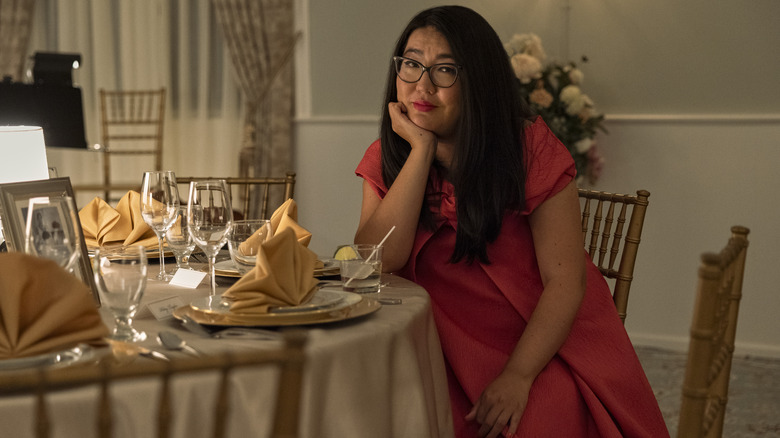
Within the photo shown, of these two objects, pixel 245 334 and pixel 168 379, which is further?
pixel 245 334

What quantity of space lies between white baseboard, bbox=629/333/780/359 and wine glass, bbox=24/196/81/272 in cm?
344

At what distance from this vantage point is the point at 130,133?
568cm

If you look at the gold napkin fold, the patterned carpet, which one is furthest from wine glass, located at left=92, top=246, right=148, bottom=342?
the patterned carpet

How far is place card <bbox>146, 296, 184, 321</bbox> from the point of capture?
1.32m

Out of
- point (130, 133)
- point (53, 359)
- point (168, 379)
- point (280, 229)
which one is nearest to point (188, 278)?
point (280, 229)

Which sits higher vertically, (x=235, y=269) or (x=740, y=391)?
(x=235, y=269)

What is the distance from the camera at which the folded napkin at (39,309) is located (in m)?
1.02

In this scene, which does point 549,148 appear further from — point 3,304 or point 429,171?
point 3,304

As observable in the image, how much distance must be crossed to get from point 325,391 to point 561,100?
9.84 ft

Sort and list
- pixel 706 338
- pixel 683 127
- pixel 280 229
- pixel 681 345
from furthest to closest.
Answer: pixel 681 345 < pixel 683 127 < pixel 280 229 < pixel 706 338

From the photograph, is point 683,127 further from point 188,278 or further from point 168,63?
point 168,63

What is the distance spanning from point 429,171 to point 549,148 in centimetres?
27

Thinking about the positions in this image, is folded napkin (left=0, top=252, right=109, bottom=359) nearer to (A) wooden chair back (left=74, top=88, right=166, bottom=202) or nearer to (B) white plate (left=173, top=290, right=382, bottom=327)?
(B) white plate (left=173, top=290, right=382, bottom=327)

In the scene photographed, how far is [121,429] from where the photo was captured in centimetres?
97
